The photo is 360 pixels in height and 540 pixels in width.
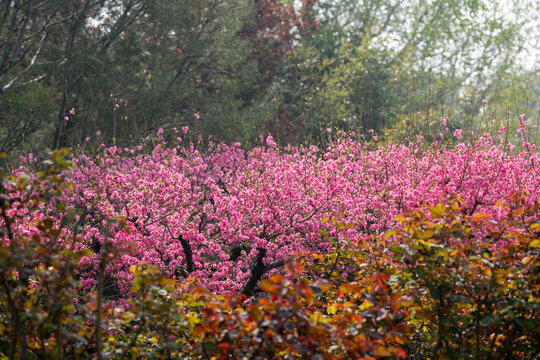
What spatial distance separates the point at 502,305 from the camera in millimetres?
2781

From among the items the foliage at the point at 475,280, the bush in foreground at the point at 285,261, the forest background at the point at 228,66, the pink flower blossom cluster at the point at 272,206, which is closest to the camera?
the bush in foreground at the point at 285,261

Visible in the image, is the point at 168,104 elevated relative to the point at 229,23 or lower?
lower

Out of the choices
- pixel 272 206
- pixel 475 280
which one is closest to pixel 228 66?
pixel 272 206

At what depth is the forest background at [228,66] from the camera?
10.2 metres

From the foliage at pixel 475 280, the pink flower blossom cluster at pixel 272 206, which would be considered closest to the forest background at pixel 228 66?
the pink flower blossom cluster at pixel 272 206

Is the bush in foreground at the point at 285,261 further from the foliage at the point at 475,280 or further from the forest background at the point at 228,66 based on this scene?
the forest background at the point at 228,66

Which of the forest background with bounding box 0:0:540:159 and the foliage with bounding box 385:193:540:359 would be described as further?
the forest background with bounding box 0:0:540:159

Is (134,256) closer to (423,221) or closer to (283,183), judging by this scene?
(283,183)

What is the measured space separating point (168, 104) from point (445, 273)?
10753mm

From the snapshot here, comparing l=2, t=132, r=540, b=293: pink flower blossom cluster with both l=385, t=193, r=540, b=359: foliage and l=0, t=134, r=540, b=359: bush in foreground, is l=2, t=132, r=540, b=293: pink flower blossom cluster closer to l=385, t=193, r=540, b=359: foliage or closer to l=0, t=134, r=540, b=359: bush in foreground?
l=0, t=134, r=540, b=359: bush in foreground

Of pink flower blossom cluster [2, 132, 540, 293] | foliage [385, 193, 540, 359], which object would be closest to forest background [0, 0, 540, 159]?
pink flower blossom cluster [2, 132, 540, 293]

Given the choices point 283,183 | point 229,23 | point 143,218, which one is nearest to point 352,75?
point 229,23

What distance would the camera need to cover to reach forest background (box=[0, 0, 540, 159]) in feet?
33.3

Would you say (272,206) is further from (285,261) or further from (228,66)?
(228,66)
